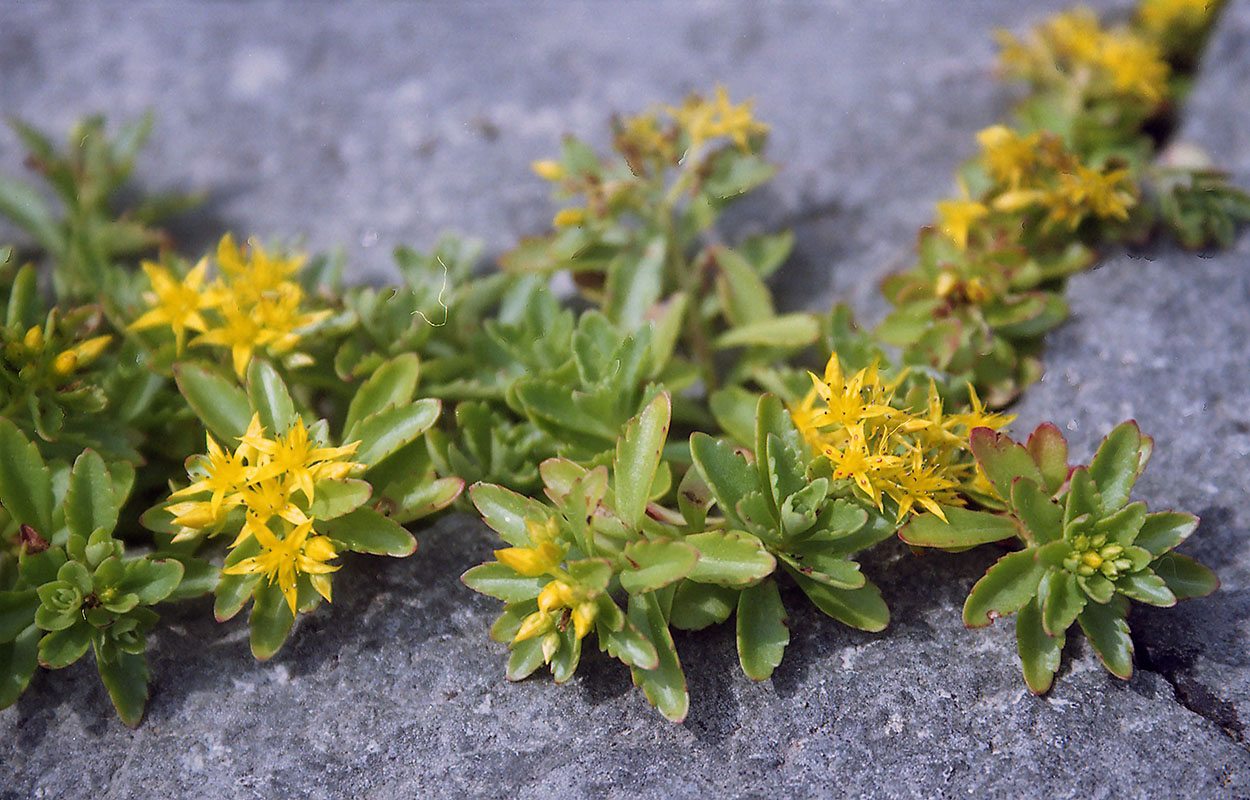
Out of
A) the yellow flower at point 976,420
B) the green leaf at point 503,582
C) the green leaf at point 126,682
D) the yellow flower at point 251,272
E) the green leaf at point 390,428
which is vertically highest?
Result: the yellow flower at point 251,272

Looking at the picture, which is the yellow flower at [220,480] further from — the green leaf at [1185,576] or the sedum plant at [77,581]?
the green leaf at [1185,576]

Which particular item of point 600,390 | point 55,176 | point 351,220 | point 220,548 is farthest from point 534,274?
point 55,176

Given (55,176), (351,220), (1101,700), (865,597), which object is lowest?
(1101,700)

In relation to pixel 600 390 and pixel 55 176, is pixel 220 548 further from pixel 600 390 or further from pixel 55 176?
pixel 55 176

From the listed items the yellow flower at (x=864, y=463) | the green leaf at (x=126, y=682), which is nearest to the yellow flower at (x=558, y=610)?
the yellow flower at (x=864, y=463)

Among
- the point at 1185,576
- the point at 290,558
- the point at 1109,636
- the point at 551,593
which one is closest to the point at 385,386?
the point at 290,558

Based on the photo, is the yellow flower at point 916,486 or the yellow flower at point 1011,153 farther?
the yellow flower at point 1011,153
